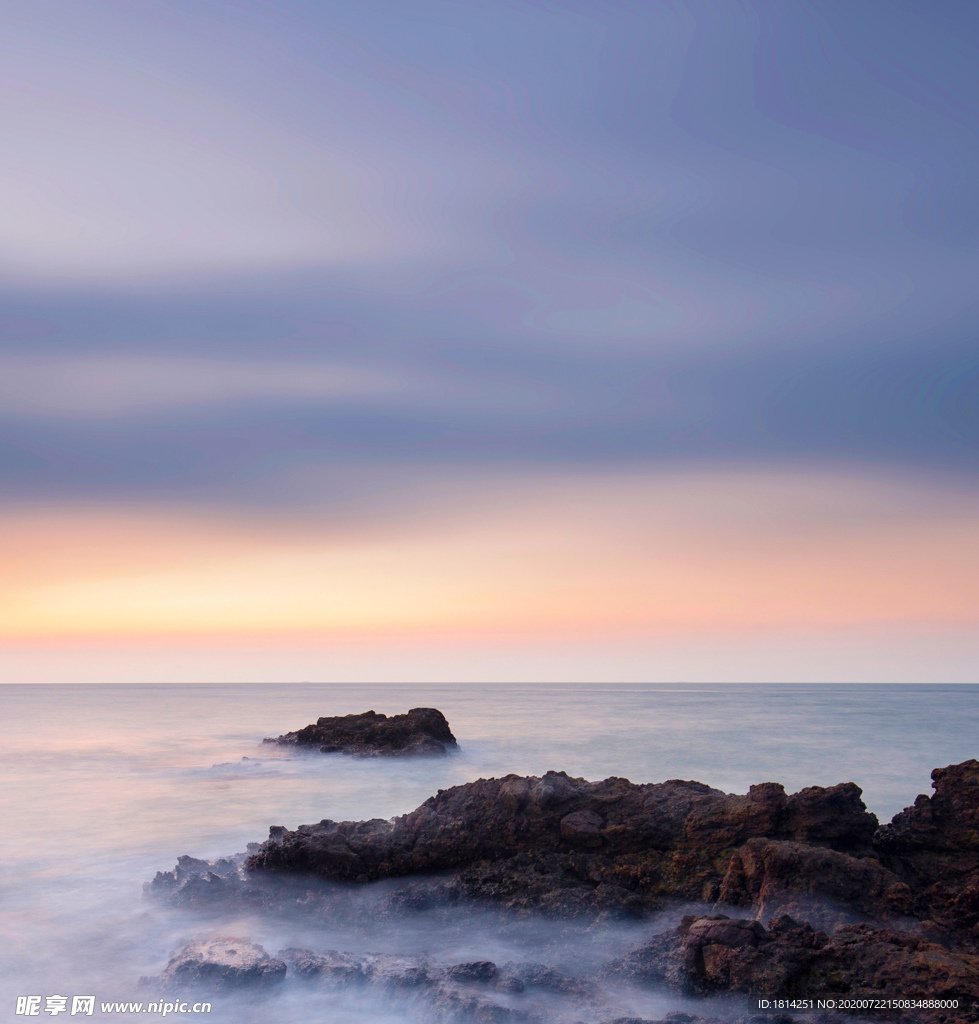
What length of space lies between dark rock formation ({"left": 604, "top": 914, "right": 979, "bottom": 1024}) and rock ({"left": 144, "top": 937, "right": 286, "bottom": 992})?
3.15 metres

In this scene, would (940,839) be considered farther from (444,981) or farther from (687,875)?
(444,981)

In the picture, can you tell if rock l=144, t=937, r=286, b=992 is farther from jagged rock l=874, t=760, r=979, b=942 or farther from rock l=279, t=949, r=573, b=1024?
jagged rock l=874, t=760, r=979, b=942

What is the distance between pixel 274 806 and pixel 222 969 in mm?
11174

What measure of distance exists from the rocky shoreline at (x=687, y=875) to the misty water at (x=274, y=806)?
372 millimetres

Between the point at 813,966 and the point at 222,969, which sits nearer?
the point at 813,966

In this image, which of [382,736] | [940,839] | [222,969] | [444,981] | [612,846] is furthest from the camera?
[382,736]

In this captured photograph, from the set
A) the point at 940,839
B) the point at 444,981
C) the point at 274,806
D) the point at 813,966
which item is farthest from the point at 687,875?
the point at 274,806

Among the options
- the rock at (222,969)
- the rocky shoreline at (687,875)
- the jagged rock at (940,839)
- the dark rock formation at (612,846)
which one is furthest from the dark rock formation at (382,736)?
the rock at (222,969)

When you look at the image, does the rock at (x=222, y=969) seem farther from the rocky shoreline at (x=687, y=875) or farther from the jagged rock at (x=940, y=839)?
the jagged rock at (x=940, y=839)

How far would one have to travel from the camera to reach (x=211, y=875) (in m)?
10.4

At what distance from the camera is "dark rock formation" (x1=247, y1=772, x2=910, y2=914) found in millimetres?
8570

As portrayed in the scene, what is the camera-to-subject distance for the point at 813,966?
6.66m

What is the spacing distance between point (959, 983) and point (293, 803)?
50.1 ft

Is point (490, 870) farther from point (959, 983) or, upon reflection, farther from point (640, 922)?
point (959, 983)
